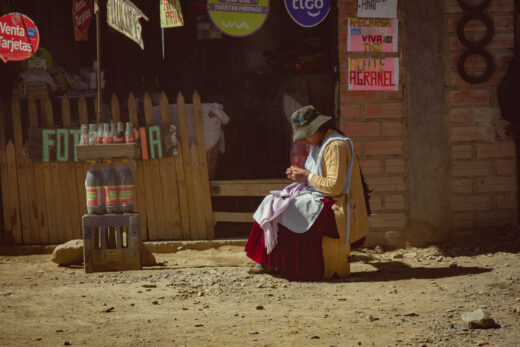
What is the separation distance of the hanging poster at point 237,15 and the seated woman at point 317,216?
5.81ft

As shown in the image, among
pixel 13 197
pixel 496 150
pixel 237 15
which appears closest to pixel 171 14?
pixel 237 15

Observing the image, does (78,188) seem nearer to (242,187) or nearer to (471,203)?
(242,187)

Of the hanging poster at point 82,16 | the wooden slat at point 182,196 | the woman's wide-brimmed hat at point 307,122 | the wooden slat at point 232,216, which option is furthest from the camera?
the hanging poster at point 82,16

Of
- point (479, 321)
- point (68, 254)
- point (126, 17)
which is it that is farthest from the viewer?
point (68, 254)

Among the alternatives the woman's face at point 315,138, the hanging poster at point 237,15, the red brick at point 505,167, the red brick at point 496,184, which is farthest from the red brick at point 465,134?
the hanging poster at point 237,15

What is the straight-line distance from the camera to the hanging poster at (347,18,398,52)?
6.76m

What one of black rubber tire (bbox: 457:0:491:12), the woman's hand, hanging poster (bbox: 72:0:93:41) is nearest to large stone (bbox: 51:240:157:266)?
the woman's hand

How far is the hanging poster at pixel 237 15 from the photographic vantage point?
22.0ft

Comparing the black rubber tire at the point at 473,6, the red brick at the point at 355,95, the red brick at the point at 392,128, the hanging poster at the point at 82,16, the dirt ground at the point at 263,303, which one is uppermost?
the hanging poster at the point at 82,16

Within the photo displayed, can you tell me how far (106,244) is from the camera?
5.91m

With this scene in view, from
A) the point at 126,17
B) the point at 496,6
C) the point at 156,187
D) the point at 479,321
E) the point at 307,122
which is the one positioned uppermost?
the point at 496,6

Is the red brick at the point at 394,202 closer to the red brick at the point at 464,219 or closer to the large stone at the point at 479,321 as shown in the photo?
the red brick at the point at 464,219

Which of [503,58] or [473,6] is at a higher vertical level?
[473,6]

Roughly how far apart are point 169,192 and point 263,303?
2.91 m
